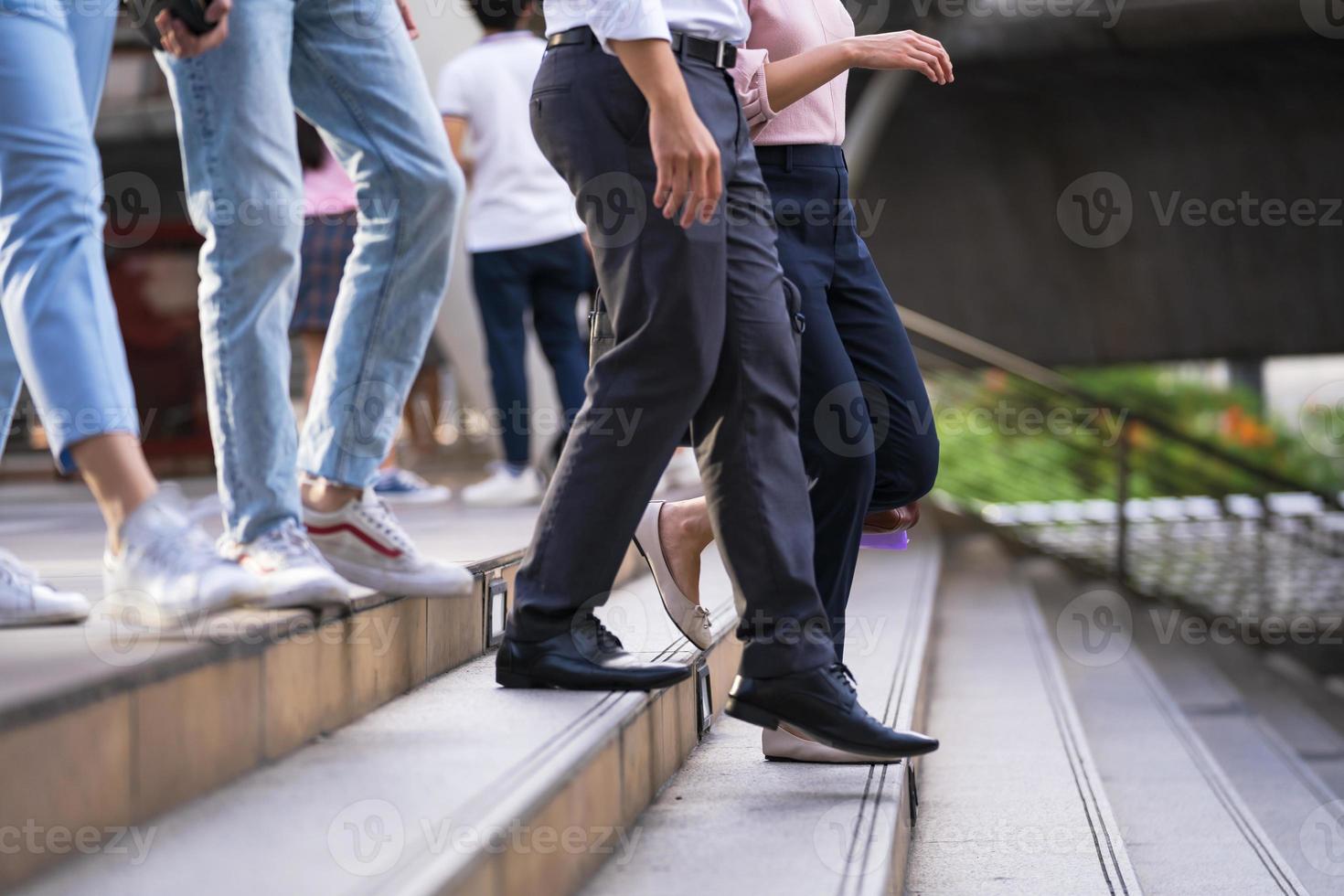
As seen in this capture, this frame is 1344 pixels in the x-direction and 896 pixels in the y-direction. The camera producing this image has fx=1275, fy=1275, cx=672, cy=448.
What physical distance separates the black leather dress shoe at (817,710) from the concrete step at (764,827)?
72mm

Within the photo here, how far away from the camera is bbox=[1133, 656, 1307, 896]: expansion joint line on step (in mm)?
1988

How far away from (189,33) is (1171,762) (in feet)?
8.05

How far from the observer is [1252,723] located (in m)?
3.75

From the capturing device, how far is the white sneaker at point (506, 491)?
318 centimetres

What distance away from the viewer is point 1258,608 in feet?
19.2

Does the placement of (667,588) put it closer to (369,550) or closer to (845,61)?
(369,550)

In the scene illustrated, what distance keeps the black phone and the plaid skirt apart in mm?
1772

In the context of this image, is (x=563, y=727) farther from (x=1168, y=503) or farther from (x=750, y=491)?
(x=1168, y=503)

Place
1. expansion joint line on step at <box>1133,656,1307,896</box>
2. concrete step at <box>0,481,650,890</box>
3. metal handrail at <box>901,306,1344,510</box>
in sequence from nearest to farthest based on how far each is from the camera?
concrete step at <box>0,481,650,890</box>
expansion joint line on step at <box>1133,656,1307,896</box>
metal handrail at <box>901,306,1344,510</box>

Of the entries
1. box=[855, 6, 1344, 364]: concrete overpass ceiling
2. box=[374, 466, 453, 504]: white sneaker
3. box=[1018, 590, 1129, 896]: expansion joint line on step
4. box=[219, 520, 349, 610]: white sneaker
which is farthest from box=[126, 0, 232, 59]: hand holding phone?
box=[855, 6, 1344, 364]: concrete overpass ceiling

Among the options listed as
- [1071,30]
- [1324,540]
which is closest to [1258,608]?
[1324,540]

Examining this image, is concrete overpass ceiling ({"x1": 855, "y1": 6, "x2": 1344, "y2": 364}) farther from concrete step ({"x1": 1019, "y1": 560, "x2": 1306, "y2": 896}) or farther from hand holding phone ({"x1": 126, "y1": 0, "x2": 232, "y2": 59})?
hand holding phone ({"x1": 126, "y1": 0, "x2": 232, "y2": 59})

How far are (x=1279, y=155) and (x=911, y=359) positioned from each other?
870 cm

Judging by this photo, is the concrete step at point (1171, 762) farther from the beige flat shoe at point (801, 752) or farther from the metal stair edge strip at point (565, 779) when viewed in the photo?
the metal stair edge strip at point (565, 779)
